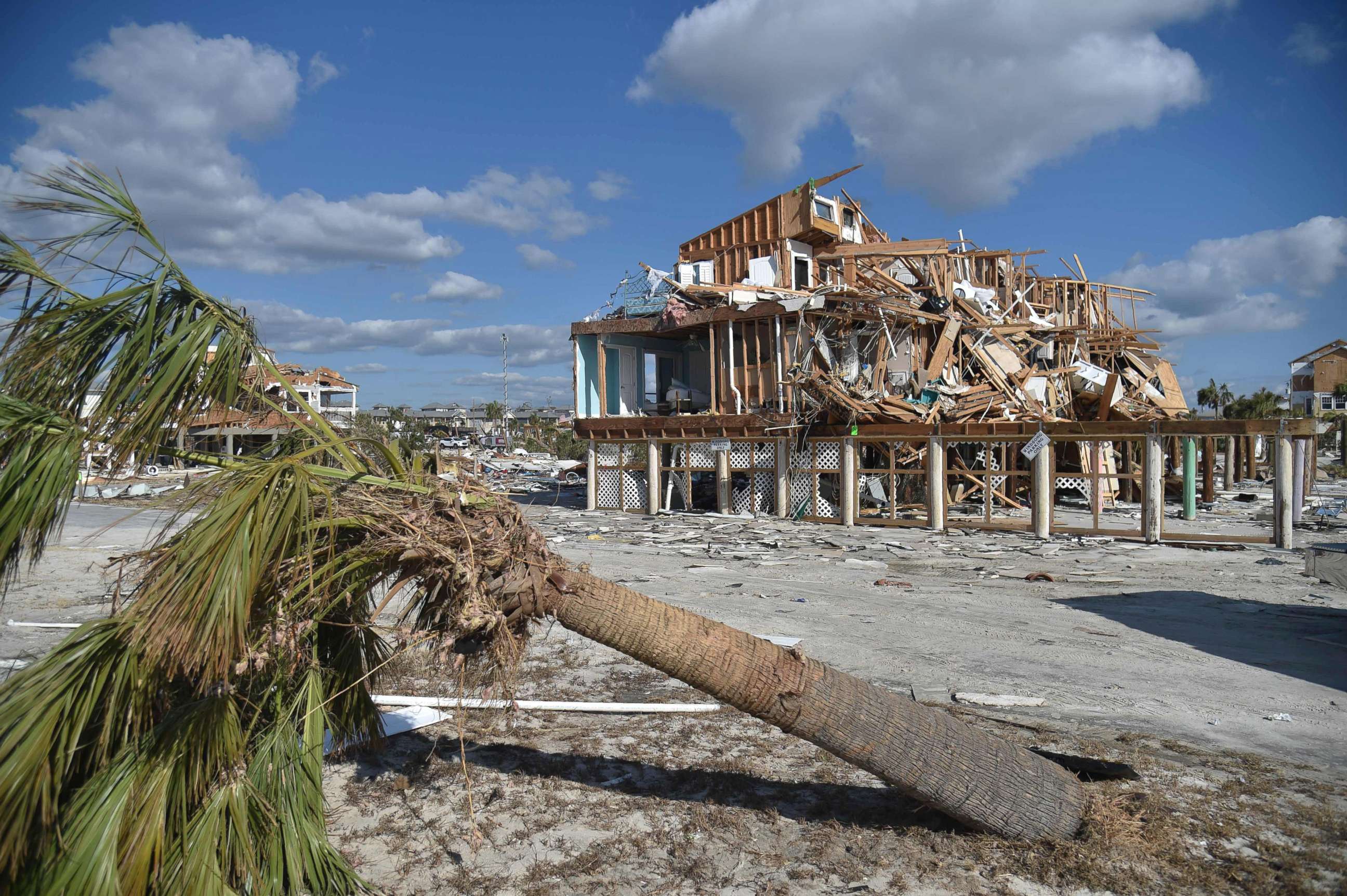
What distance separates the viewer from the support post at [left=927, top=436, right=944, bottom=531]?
2022cm

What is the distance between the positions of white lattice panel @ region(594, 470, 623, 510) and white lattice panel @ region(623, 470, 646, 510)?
0.74ft

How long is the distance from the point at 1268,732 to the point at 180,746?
6.94m

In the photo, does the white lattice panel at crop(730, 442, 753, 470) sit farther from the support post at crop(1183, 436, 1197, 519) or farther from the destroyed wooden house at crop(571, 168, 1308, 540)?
the support post at crop(1183, 436, 1197, 519)

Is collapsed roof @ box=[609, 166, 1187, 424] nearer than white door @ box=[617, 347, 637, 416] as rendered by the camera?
Yes

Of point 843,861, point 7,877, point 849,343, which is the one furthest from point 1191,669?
point 849,343

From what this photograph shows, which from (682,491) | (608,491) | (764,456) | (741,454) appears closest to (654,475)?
(682,491)

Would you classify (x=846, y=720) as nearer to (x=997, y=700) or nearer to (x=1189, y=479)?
(x=997, y=700)

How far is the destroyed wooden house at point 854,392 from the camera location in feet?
70.1

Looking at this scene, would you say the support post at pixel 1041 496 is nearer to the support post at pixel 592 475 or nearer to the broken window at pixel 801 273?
the broken window at pixel 801 273

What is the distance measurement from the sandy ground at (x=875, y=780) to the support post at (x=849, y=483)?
10.4 metres

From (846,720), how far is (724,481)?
1976cm

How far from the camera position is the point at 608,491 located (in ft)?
88.3

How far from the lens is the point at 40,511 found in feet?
10.5

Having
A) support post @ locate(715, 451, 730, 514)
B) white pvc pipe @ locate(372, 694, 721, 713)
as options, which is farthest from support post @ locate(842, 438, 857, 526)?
white pvc pipe @ locate(372, 694, 721, 713)
